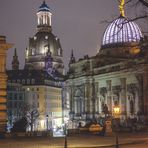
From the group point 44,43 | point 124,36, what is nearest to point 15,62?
point 44,43

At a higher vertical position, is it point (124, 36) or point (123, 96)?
point (124, 36)

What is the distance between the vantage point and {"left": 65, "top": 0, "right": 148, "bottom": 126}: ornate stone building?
3713 inches

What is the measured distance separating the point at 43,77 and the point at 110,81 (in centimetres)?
5184

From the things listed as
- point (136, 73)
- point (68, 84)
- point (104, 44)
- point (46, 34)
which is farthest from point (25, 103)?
point (46, 34)

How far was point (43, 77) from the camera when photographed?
15575 cm

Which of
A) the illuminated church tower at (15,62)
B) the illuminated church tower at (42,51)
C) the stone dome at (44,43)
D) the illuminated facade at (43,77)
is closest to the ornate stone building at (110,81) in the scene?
the illuminated facade at (43,77)

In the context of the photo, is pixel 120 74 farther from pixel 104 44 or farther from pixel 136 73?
pixel 104 44

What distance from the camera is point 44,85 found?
15175 cm

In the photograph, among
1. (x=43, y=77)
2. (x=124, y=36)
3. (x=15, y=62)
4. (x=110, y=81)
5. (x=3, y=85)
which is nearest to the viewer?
(x=3, y=85)

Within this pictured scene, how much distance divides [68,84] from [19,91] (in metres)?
16.6

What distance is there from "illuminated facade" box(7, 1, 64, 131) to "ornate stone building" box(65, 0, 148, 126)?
20487 mm

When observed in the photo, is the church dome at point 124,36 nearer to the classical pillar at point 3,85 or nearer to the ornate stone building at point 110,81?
the ornate stone building at point 110,81

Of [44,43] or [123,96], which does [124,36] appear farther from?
[44,43]

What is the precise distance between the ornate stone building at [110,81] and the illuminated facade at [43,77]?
807 inches
